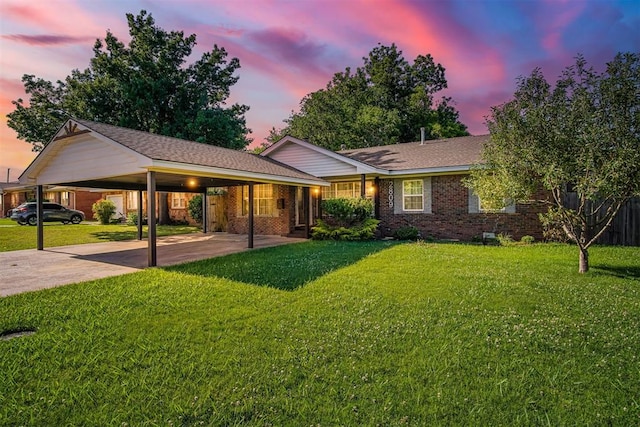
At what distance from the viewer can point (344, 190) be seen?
16422 millimetres

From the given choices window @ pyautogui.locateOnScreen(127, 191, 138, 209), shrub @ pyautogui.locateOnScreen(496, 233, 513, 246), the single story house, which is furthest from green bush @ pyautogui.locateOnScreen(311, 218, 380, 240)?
window @ pyautogui.locateOnScreen(127, 191, 138, 209)

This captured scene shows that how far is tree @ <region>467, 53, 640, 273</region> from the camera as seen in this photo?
260 inches

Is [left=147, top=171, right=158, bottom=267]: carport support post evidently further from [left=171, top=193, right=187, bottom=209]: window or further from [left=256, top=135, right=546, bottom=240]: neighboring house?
[left=171, top=193, right=187, bottom=209]: window

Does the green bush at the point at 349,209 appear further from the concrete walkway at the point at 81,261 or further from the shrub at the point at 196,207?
the shrub at the point at 196,207

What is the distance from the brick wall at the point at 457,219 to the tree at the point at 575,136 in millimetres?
4490

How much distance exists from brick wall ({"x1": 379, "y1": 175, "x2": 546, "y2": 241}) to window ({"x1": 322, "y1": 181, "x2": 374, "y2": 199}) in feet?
5.92

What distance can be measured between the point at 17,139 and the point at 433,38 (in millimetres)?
30809

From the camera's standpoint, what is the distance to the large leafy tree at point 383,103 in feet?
105

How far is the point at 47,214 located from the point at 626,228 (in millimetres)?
32281

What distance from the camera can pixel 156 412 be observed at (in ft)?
8.91

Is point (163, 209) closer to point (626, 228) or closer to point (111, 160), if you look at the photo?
point (111, 160)

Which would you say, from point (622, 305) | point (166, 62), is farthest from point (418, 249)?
point (166, 62)

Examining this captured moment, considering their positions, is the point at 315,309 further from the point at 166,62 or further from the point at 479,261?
the point at 166,62

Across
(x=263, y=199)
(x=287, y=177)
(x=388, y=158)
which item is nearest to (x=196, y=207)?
(x=263, y=199)
